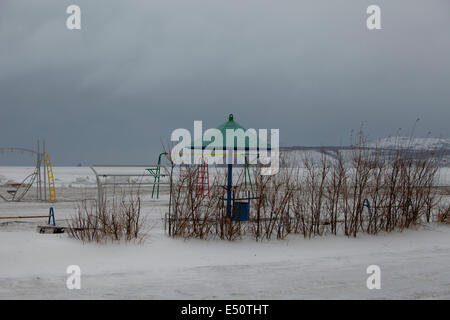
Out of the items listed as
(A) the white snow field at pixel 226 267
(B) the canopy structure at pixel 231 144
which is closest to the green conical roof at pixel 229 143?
(B) the canopy structure at pixel 231 144

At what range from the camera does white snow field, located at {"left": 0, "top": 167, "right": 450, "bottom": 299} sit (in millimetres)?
6102

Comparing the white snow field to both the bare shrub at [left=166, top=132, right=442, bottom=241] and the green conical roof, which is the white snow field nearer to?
the bare shrub at [left=166, top=132, right=442, bottom=241]

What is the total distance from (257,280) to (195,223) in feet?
8.99

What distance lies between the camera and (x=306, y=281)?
6.72 m

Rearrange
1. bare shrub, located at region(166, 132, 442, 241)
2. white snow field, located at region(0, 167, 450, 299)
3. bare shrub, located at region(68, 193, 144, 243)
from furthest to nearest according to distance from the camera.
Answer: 1. bare shrub, located at region(166, 132, 442, 241)
2. bare shrub, located at region(68, 193, 144, 243)
3. white snow field, located at region(0, 167, 450, 299)

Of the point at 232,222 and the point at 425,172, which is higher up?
the point at 425,172

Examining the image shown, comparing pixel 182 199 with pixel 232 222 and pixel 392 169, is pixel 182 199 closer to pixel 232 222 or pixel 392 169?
pixel 232 222

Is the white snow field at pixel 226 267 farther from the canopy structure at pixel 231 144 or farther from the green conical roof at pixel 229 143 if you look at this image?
the green conical roof at pixel 229 143

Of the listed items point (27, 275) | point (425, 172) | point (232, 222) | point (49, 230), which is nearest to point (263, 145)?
point (232, 222)

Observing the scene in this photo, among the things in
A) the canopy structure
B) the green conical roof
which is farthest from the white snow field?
the green conical roof

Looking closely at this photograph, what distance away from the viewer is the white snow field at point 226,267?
6.10m

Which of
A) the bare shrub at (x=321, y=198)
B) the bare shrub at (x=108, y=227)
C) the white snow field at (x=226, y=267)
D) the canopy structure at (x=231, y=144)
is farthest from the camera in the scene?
the canopy structure at (x=231, y=144)

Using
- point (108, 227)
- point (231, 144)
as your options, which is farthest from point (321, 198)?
point (108, 227)

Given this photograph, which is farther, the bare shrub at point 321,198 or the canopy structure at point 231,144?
the canopy structure at point 231,144
